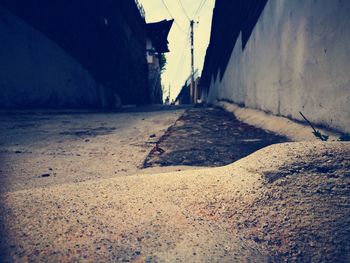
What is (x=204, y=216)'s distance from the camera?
782 mm

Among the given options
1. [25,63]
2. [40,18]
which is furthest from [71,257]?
[40,18]

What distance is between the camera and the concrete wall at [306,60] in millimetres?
1329

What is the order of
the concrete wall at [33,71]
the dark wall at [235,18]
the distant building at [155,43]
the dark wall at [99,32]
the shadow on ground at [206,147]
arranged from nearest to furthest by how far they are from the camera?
the shadow on ground at [206,147], the dark wall at [235,18], the concrete wall at [33,71], the dark wall at [99,32], the distant building at [155,43]

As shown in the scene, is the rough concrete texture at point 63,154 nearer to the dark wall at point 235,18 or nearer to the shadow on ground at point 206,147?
the shadow on ground at point 206,147

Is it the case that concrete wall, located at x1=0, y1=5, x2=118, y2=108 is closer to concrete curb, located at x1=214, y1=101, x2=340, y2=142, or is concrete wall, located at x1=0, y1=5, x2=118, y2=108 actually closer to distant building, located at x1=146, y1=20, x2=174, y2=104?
concrete curb, located at x1=214, y1=101, x2=340, y2=142

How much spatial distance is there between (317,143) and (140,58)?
12.0 meters

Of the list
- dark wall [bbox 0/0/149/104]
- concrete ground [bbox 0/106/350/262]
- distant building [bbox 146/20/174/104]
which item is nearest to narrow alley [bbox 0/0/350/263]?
concrete ground [bbox 0/106/350/262]

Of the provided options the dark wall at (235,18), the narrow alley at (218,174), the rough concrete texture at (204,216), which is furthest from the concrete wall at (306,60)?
the rough concrete texture at (204,216)

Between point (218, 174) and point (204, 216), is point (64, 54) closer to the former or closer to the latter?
point (218, 174)

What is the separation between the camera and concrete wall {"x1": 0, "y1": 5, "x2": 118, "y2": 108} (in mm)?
3682

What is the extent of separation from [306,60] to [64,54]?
16.1ft

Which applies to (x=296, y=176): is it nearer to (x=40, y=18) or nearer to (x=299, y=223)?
(x=299, y=223)

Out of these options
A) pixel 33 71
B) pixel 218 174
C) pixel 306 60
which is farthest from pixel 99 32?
pixel 218 174

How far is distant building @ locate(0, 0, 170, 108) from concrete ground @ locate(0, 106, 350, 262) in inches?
136
